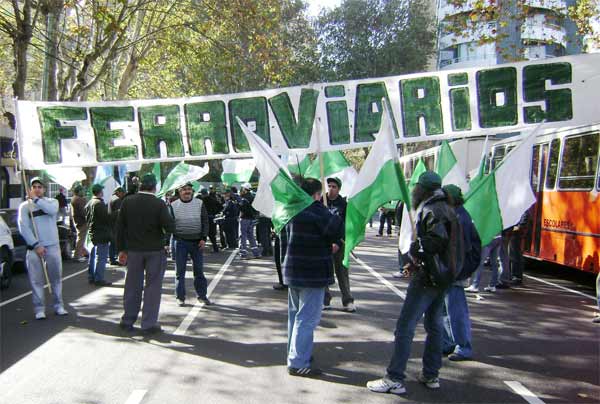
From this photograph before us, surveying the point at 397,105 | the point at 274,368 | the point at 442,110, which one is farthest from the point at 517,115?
the point at 274,368

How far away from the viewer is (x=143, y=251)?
6.88 meters

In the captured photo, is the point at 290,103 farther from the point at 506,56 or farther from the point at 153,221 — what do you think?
the point at 506,56

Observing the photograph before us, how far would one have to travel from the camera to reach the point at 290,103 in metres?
7.41

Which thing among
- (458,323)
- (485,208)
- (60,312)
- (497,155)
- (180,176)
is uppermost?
(497,155)

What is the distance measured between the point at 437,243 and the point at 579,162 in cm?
722

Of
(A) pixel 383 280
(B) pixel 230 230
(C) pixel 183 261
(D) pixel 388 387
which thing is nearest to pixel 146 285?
(C) pixel 183 261

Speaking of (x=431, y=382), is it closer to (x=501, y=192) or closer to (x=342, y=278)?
(x=501, y=192)

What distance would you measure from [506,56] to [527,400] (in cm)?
1071

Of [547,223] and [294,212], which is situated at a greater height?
[294,212]

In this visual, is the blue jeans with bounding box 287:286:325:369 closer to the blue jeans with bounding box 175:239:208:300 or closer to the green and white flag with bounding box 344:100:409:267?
the green and white flag with bounding box 344:100:409:267

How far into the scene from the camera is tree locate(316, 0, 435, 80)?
3606cm

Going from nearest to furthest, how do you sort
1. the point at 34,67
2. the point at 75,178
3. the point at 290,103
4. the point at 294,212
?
the point at 294,212 → the point at 290,103 → the point at 75,178 → the point at 34,67

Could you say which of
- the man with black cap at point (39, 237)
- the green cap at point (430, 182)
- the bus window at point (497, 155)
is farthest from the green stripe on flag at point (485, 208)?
the bus window at point (497, 155)

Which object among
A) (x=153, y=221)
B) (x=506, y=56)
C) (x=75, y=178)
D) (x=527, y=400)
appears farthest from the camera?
(x=506, y=56)
